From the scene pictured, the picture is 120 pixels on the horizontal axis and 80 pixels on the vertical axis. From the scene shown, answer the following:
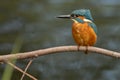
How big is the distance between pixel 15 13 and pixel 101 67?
2.03m

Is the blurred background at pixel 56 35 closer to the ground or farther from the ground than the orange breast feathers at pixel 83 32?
closer to the ground

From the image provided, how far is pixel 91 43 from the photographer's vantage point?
275 centimetres

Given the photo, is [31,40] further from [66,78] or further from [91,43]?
[91,43]

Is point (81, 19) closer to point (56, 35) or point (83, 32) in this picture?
point (83, 32)

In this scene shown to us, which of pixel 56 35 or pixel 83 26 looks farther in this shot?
pixel 56 35

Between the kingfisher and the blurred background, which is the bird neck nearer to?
the kingfisher

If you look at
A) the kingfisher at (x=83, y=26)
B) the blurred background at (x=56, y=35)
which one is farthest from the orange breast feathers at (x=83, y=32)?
the blurred background at (x=56, y=35)

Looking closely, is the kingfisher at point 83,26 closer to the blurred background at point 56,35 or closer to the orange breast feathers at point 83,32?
the orange breast feathers at point 83,32

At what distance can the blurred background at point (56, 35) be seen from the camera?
17.3 ft

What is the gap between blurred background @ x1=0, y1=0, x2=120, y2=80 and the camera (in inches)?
207

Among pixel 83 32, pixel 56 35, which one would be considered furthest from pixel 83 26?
pixel 56 35

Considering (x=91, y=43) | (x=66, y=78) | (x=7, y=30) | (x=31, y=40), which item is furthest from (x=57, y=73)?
(x=91, y=43)

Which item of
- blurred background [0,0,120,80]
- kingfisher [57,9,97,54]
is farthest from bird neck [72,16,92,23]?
blurred background [0,0,120,80]

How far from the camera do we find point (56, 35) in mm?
6191
